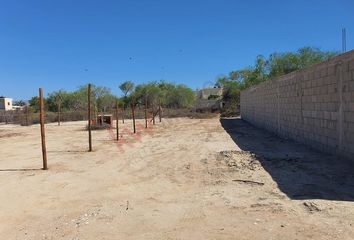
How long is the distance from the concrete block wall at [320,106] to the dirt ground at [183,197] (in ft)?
1.75

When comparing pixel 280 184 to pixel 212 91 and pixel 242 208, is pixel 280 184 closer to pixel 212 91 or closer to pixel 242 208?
pixel 242 208

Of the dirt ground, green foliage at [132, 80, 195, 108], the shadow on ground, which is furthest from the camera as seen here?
green foliage at [132, 80, 195, 108]

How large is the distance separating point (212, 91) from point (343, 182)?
7549cm

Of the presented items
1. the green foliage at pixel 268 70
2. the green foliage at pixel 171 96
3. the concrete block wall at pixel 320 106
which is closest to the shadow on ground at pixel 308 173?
the concrete block wall at pixel 320 106

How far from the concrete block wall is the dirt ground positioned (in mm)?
533

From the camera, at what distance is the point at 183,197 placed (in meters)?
6.50

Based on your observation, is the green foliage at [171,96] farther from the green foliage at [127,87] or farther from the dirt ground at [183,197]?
the dirt ground at [183,197]

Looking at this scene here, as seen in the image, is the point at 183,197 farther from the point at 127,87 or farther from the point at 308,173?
the point at 127,87

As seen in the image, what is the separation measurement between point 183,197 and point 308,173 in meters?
2.94

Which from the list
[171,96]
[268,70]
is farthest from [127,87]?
[268,70]

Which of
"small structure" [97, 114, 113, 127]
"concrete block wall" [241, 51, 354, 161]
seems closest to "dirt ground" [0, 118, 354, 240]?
"concrete block wall" [241, 51, 354, 161]

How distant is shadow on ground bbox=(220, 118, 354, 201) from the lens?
6336 millimetres

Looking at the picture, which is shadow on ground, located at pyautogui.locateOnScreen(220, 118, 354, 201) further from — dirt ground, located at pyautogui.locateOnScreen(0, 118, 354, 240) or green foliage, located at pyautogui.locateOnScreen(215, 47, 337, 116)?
green foliage, located at pyautogui.locateOnScreen(215, 47, 337, 116)

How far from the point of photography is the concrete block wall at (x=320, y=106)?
9102 mm
